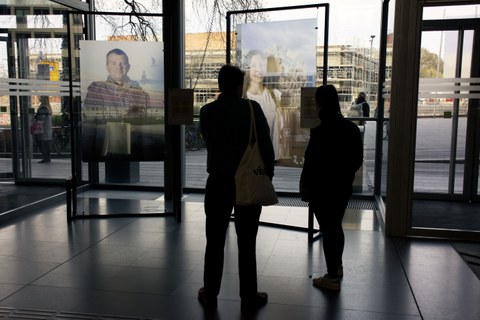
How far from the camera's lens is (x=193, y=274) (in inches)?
156

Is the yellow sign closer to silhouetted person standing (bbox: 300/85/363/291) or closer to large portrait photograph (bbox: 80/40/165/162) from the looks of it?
large portrait photograph (bbox: 80/40/165/162)

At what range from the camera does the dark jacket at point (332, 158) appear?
3.46 m

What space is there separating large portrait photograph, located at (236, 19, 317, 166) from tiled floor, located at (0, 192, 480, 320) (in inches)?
41.6

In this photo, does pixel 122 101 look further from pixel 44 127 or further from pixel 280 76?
pixel 280 76

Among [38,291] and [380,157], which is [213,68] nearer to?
[380,157]

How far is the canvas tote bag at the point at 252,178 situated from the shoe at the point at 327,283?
3.12 feet

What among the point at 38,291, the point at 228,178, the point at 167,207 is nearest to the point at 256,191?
the point at 228,178

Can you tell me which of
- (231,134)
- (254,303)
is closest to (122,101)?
(231,134)

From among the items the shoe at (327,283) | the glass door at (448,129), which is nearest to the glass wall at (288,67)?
the glass door at (448,129)

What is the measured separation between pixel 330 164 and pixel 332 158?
0.16ft

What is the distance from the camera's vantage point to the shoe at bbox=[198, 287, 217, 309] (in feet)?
10.9

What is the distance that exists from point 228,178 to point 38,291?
1.75 meters

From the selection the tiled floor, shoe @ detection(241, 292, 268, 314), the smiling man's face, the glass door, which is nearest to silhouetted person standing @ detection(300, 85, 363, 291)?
the tiled floor

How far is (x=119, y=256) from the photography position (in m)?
4.42
